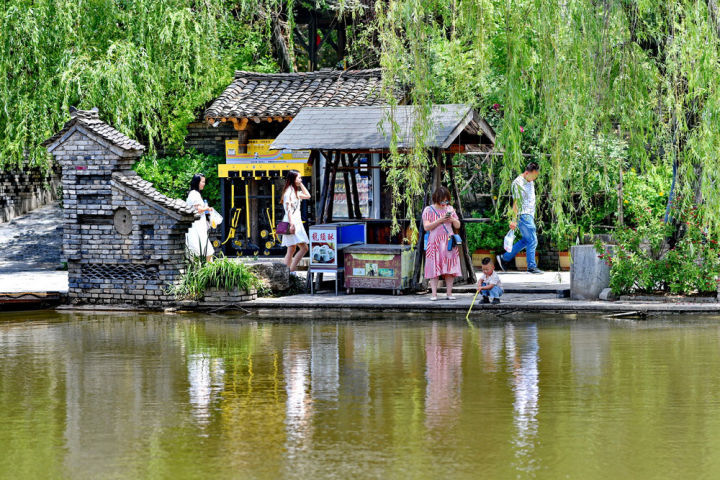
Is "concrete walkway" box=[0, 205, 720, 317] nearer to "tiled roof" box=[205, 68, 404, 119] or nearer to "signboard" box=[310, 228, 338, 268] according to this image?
"signboard" box=[310, 228, 338, 268]

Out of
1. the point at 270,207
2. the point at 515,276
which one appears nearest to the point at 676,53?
the point at 515,276

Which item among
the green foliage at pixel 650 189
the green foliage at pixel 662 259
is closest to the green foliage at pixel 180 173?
the green foliage at pixel 650 189

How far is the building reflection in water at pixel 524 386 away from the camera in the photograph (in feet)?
26.1

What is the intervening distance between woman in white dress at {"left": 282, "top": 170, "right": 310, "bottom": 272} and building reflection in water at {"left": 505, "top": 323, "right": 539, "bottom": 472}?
5.47 metres

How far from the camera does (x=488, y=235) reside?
73.5 feet

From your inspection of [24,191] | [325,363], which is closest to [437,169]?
[325,363]

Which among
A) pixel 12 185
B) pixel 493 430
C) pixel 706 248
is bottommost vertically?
pixel 493 430

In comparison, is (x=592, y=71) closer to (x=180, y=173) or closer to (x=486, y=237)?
(x=486, y=237)

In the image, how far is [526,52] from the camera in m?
14.5

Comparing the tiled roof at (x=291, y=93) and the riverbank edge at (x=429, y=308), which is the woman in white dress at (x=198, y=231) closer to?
the riverbank edge at (x=429, y=308)

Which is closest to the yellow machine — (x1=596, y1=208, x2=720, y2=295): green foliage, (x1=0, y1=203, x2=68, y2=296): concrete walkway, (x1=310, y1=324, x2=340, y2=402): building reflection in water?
(x1=0, y1=203, x2=68, y2=296): concrete walkway

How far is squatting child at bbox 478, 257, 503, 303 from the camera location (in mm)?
16234

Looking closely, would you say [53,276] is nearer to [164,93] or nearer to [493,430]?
[164,93]

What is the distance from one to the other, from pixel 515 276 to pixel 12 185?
51.8 feet
